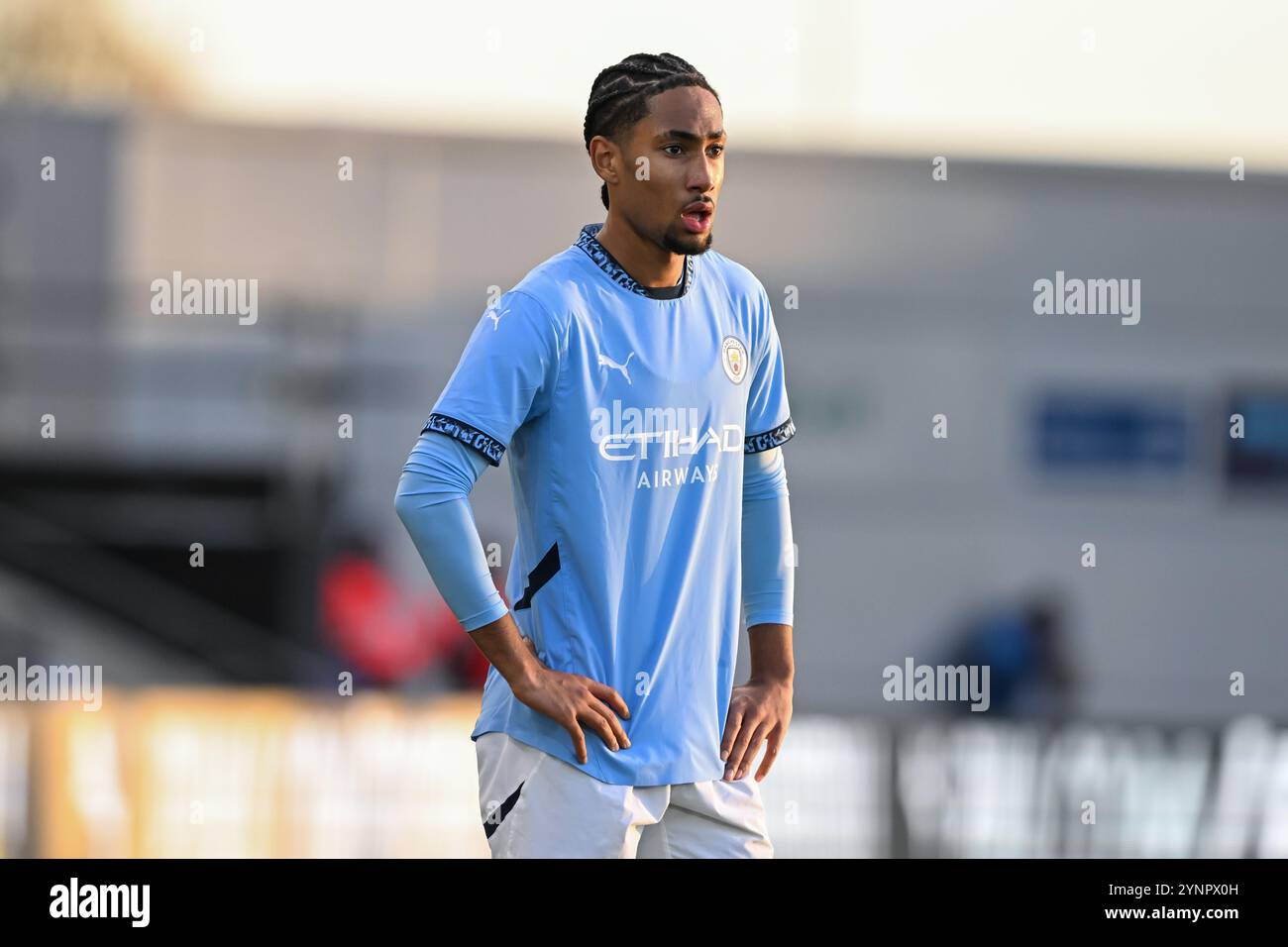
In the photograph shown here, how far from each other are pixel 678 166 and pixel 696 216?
92mm

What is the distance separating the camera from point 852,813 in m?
9.71

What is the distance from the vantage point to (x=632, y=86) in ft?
10.8

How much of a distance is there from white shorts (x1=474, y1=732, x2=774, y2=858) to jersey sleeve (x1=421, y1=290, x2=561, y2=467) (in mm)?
558

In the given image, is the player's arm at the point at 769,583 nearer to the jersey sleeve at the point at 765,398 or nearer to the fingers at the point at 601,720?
the jersey sleeve at the point at 765,398

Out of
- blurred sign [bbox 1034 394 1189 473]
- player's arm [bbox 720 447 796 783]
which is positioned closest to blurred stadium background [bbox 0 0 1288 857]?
blurred sign [bbox 1034 394 1189 473]

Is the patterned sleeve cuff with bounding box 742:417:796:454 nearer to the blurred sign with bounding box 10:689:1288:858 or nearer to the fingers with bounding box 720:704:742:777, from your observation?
the fingers with bounding box 720:704:742:777

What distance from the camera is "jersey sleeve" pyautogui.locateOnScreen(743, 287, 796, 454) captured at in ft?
11.6

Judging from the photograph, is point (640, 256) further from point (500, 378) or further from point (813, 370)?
point (813, 370)

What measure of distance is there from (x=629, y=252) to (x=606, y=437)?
355 millimetres

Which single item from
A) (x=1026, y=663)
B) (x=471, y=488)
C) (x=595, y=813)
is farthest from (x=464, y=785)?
(x=471, y=488)

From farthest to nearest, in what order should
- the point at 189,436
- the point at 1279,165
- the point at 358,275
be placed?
the point at 1279,165 < the point at 358,275 < the point at 189,436

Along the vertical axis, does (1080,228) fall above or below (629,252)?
above
